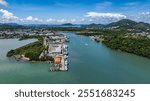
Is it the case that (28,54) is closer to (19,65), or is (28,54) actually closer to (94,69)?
(19,65)

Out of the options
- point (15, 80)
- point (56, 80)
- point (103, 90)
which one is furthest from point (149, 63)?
point (103, 90)

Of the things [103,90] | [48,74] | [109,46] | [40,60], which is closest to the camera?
[103,90]

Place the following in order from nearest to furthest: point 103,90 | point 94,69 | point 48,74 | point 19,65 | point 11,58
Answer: point 103,90 < point 48,74 < point 94,69 < point 19,65 < point 11,58

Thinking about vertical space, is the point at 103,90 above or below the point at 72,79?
above

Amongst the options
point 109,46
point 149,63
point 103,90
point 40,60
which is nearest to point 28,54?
point 40,60

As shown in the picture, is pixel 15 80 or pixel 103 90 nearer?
pixel 103 90

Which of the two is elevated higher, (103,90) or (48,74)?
(103,90)

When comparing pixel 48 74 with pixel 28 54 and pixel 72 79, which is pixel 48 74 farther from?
pixel 28 54

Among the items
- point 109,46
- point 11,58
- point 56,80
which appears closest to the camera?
point 56,80

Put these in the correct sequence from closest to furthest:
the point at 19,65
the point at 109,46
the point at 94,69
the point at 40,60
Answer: the point at 94,69, the point at 19,65, the point at 40,60, the point at 109,46
